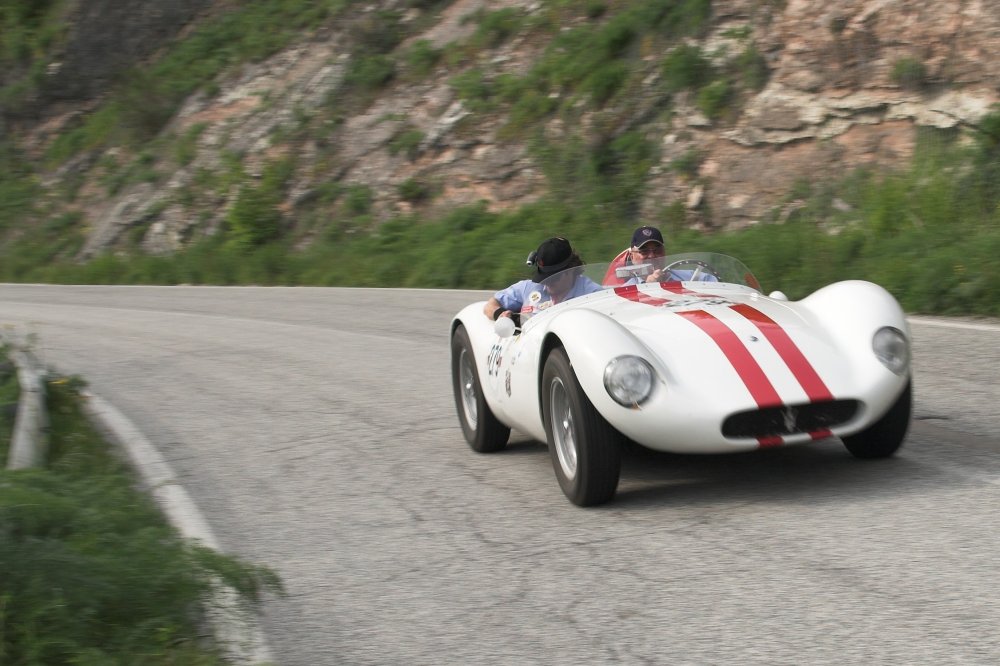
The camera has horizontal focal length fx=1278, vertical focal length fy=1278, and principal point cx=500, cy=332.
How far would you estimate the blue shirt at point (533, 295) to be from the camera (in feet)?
23.2

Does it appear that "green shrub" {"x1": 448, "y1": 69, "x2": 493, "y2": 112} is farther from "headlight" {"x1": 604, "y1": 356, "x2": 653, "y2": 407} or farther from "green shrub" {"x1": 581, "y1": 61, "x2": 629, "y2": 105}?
"headlight" {"x1": 604, "y1": 356, "x2": 653, "y2": 407}

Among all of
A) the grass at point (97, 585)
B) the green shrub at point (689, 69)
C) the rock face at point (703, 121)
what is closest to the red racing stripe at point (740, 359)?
the grass at point (97, 585)

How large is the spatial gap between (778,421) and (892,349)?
0.74 metres

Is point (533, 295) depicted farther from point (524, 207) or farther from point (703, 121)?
point (524, 207)

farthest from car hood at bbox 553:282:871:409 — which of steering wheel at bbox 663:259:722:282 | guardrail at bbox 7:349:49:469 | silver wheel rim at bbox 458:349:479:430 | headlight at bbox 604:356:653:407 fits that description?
guardrail at bbox 7:349:49:469

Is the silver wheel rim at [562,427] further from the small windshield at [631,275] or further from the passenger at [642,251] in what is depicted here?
the passenger at [642,251]

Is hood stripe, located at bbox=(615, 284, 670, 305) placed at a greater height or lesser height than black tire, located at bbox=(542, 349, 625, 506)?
greater

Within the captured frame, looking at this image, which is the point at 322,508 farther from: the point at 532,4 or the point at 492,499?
the point at 532,4

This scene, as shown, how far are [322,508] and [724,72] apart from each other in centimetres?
1480

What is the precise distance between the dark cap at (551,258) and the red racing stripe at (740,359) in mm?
1358

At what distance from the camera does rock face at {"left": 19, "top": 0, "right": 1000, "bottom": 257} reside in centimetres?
1666

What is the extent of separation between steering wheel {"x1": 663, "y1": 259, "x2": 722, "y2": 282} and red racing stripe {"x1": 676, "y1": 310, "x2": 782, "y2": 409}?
1.15 meters

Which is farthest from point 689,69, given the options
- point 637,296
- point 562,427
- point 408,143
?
point 562,427

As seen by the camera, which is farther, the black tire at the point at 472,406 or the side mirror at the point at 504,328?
the black tire at the point at 472,406
